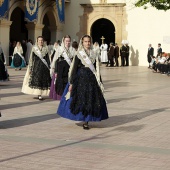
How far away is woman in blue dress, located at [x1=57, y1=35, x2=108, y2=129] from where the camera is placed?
913 centimetres

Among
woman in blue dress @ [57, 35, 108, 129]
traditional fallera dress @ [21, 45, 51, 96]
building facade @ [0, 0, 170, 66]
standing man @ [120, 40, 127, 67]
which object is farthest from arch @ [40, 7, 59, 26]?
woman in blue dress @ [57, 35, 108, 129]

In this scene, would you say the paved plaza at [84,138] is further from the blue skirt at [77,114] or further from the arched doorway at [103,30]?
→ the arched doorway at [103,30]

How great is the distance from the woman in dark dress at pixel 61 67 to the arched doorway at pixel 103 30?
2201cm

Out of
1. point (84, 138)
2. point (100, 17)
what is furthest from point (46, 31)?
point (84, 138)

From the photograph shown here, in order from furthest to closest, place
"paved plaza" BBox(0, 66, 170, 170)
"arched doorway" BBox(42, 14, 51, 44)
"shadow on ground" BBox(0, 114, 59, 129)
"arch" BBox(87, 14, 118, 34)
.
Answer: "arched doorway" BBox(42, 14, 51, 44), "arch" BBox(87, 14, 118, 34), "shadow on ground" BBox(0, 114, 59, 129), "paved plaza" BBox(0, 66, 170, 170)

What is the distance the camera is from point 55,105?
12.5 meters

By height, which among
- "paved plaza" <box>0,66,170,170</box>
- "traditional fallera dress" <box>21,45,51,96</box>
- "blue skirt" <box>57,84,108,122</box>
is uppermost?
"traditional fallera dress" <box>21,45,51,96</box>

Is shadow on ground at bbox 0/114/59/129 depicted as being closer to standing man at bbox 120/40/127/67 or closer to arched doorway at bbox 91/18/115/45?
standing man at bbox 120/40/127/67

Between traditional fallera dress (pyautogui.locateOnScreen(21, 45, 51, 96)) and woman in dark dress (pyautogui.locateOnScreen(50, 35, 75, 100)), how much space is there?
1.16 feet

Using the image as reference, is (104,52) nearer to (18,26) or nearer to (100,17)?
(100,17)

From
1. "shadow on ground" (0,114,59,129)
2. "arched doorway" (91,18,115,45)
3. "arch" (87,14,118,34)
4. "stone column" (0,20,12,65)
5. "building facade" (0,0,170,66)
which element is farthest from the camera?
"arched doorway" (91,18,115,45)

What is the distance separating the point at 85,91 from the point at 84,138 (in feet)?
3.59

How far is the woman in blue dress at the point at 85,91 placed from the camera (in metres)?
Result: 9.13

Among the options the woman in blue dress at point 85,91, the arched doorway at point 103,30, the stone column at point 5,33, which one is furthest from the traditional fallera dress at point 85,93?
the arched doorway at point 103,30
